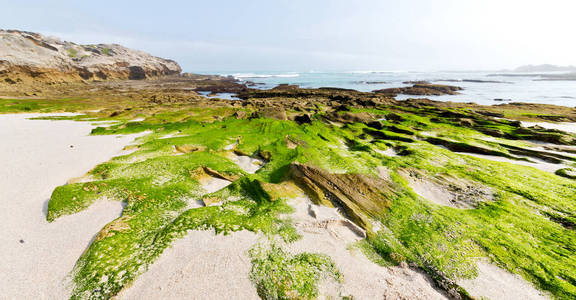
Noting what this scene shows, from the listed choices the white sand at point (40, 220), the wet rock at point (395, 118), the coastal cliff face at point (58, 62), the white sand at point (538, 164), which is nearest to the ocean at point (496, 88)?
the wet rock at point (395, 118)

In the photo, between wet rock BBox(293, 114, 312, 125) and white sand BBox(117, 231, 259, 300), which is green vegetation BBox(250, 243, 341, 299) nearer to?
white sand BBox(117, 231, 259, 300)

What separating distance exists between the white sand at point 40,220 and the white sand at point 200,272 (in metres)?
2.27

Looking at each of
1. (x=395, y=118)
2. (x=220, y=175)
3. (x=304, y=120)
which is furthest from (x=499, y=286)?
(x=395, y=118)

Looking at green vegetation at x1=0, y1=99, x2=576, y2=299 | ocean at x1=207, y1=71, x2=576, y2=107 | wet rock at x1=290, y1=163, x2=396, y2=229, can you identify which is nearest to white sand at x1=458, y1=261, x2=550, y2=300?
green vegetation at x1=0, y1=99, x2=576, y2=299

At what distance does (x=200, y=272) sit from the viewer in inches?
245

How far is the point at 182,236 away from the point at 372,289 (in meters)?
6.75

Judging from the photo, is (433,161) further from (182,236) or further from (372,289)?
(182,236)

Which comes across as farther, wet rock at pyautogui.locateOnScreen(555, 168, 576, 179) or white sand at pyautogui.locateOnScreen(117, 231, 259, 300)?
wet rock at pyautogui.locateOnScreen(555, 168, 576, 179)

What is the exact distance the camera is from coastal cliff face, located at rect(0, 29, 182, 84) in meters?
62.7

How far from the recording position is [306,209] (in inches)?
383

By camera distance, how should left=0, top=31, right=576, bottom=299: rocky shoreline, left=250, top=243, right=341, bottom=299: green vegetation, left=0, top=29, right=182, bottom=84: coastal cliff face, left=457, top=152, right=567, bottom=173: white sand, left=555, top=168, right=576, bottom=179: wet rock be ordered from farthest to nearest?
left=0, top=29, right=182, bottom=84: coastal cliff face
left=457, top=152, right=567, bottom=173: white sand
left=555, top=168, right=576, bottom=179: wet rock
left=0, top=31, right=576, bottom=299: rocky shoreline
left=250, top=243, right=341, bottom=299: green vegetation

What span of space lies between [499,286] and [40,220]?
55.7 ft

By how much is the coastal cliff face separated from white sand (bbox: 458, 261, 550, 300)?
10400 cm

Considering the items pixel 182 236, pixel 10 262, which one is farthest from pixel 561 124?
pixel 10 262
